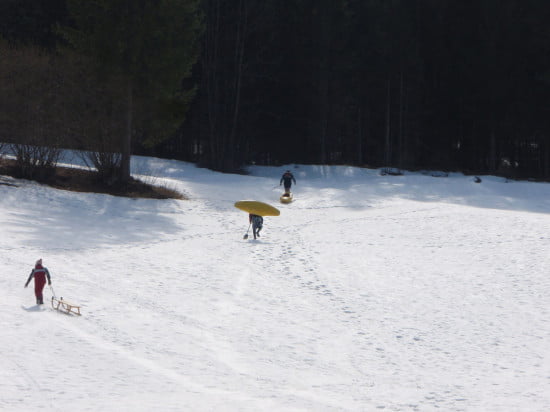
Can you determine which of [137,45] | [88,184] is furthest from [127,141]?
[137,45]

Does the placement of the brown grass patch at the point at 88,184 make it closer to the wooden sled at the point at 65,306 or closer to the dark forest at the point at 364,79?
the dark forest at the point at 364,79

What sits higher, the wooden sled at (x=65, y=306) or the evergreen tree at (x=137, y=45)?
the evergreen tree at (x=137, y=45)

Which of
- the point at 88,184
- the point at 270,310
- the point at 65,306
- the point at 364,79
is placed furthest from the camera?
the point at 364,79

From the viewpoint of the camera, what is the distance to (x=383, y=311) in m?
13.6

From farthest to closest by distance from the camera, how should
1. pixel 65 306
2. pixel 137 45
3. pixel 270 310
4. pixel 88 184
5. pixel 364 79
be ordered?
pixel 364 79 → pixel 88 184 → pixel 137 45 → pixel 270 310 → pixel 65 306

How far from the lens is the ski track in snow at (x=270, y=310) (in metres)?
8.70

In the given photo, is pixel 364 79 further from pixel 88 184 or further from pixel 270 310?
pixel 270 310

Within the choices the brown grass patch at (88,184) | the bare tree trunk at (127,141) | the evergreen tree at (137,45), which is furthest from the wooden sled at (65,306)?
the evergreen tree at (137,45)

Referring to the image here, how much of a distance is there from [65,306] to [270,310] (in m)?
4.29

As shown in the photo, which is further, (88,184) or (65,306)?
(88,184)

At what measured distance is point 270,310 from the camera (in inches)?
520

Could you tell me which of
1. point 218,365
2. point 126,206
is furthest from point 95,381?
point 126,206

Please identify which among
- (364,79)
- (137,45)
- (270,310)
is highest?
(364,79)

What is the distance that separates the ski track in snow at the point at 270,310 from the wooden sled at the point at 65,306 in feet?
0.57
